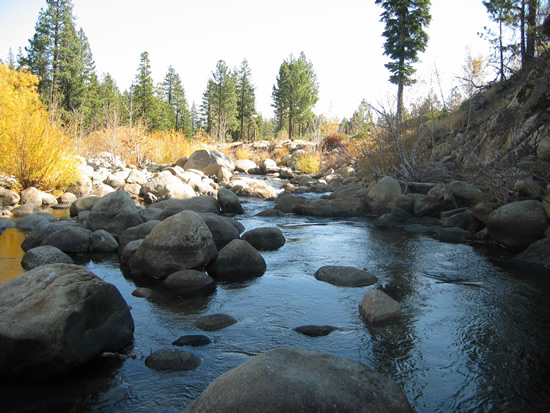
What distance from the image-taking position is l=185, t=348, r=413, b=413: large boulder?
7.59 ft

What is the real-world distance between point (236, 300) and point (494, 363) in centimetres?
280

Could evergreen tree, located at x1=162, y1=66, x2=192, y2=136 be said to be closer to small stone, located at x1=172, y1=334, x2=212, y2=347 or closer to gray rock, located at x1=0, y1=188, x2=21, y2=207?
gray rock, located at x1=0, y1=188, x2=21, y2=207

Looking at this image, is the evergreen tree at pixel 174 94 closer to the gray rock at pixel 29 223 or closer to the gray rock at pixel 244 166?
the gray rock at pixel 244 166

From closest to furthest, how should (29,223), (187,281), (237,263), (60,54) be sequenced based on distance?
(187,281), (237,263), (29,223), (60,54)

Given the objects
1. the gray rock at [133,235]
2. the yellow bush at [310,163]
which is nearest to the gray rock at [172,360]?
the gray rock at [133,235]

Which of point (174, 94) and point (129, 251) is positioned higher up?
point (174, 94)

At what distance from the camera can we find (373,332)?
411 cm

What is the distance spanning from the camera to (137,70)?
4753cm

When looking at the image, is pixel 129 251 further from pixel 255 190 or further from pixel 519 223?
pixel 255 190

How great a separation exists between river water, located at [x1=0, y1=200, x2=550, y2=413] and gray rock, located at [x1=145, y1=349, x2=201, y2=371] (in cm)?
8

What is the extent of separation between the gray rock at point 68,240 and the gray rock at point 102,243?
0.15 meters

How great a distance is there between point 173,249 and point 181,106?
59.8 meters

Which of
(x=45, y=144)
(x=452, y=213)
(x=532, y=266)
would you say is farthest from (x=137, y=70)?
(x=532, y=266)

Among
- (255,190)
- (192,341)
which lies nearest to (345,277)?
(192,341)
